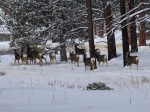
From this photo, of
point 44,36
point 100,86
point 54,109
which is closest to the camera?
point 54,109

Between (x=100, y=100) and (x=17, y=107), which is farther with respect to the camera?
(x=100, y=100)

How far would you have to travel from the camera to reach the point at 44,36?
102 ft

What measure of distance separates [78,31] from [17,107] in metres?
22.6

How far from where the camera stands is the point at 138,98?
375 inches

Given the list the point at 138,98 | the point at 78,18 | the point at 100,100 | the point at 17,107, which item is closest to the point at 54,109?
the point at 17,107

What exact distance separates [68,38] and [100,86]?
1868cm

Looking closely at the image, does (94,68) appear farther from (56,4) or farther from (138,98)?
(138,98)

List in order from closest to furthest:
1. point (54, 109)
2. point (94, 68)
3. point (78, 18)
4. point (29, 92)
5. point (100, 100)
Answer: point (54, 109) < point (100, 100) < point (29, 92) < point (94, 68) < point (78, 18)

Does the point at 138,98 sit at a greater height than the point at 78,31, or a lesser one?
lesser

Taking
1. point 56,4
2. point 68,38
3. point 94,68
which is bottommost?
point 94,68

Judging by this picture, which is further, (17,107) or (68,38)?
(68,38)

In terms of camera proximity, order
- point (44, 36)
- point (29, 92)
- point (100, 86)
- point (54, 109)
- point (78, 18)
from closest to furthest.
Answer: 1. point (54, 109)
2. point (29, 92)
3. point (100, 86)
4. point (78, 18)
5. point (44, 36)

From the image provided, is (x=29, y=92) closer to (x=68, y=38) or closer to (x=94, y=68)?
(x=94, y=68)

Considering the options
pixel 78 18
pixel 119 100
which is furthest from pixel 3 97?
pixel 78 18
